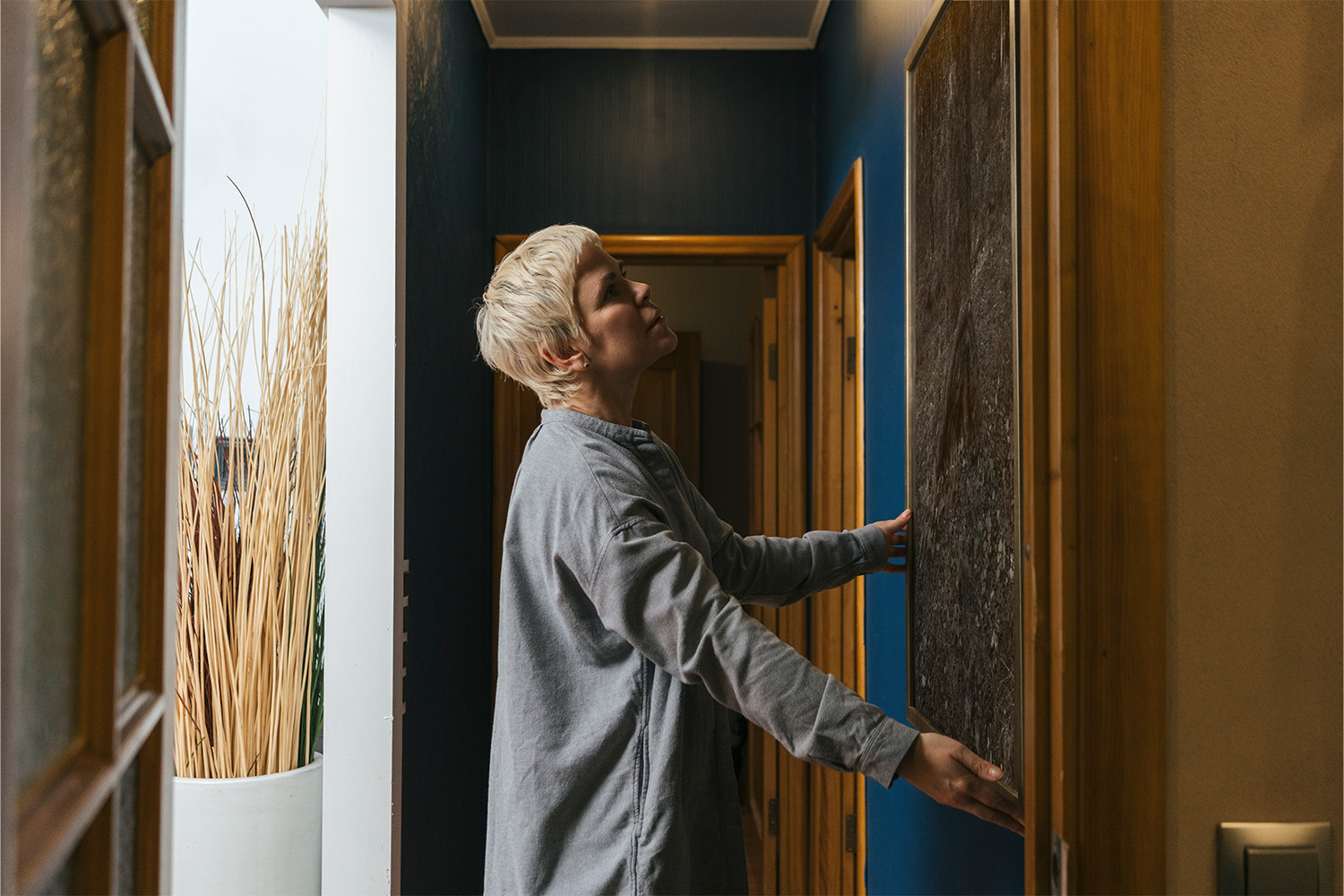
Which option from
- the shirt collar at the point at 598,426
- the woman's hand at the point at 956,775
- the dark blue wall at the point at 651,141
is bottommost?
the woman's hand at the point at 956,775

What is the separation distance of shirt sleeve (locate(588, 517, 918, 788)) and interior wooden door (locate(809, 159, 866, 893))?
119cm

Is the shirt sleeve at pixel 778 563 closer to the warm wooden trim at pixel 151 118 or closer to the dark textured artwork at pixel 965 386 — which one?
the dark textured artwork at pixel 965 386

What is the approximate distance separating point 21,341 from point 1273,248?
2.57ft

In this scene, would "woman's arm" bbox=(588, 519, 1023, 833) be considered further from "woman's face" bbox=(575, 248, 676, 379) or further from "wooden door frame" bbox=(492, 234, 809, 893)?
"wooden door frame" bbox=(492, 234, 809, 893)

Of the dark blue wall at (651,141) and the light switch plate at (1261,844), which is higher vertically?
the dark blue wall at (651,141)

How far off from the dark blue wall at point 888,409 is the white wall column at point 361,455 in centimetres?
91

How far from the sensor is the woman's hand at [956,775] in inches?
35.6

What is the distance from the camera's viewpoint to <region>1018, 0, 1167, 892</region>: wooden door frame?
63 centimetres

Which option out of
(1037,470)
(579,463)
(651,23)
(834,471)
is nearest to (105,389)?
(1037,470)

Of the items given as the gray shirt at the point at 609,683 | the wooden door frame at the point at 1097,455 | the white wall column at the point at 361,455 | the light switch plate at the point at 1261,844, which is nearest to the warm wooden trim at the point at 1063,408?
the wooden door frame at the point at 1097,455

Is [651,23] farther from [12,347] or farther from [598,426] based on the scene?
[12,347]

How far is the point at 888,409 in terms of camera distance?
164cm

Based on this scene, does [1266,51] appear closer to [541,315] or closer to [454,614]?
[541,315]

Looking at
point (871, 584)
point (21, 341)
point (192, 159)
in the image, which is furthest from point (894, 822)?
point (192, 159)
